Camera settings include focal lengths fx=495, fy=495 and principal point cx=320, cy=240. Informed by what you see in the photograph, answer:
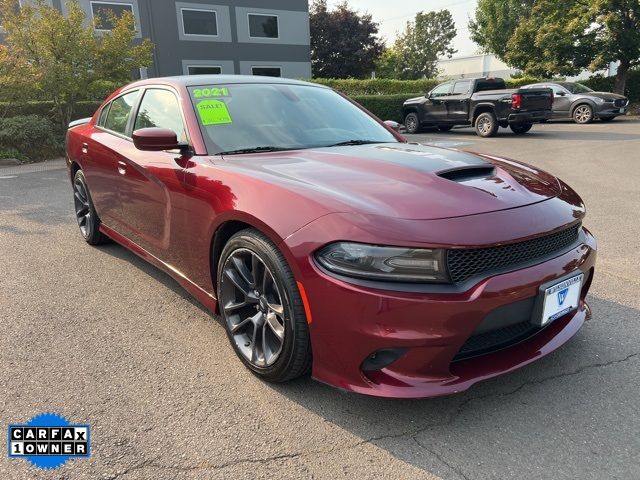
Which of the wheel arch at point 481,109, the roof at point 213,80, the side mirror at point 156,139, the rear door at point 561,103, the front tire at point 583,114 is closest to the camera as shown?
the side mirror at point 156,139

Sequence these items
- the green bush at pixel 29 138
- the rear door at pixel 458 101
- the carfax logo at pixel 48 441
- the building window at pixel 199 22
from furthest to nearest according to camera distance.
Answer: the building window at pixel 199 22, the rear door at pixel 458 101, the green bush at pixel 29 138, the carfax logo at pixel 48 441

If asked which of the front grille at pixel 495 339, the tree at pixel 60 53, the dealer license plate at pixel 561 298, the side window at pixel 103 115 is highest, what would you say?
the tree at pixel 60 53

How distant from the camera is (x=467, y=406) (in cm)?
232

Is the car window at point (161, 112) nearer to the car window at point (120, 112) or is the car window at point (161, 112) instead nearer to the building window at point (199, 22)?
the car window at point (120, 112)

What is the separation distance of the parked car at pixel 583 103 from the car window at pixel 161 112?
640 inches

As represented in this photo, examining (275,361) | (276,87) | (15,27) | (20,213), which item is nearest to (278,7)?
(15,27)

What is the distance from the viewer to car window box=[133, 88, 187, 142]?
3181 millimetres

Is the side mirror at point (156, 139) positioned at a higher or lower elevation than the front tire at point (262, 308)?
higher

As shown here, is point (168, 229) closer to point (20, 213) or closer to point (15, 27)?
point (20, 213)

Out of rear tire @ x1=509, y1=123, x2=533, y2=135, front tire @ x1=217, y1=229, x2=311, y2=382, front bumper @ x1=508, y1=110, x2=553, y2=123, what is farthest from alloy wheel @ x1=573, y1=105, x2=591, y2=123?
front tire @ x1=217, y1=229, x2=311, y2=382

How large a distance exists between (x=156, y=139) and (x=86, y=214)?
8.11ft

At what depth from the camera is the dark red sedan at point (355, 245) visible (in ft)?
6.51

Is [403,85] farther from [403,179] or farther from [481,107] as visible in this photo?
[403,179]

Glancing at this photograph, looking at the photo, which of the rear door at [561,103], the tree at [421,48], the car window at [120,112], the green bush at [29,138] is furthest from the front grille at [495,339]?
the tree at [421,48]
